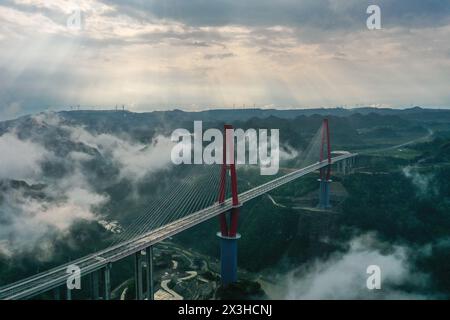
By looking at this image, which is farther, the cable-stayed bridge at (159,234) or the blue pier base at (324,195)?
the blue pier base at (324,195)

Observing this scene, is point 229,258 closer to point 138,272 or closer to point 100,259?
A: point 138,272

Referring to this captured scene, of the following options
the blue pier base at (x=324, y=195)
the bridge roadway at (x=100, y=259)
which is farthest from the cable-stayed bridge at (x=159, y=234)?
the blue pier base at (x=324, y=195)

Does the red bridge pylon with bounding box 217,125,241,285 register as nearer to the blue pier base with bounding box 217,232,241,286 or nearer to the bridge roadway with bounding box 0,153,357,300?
the blue pier base with bounding box 217,232,241,286

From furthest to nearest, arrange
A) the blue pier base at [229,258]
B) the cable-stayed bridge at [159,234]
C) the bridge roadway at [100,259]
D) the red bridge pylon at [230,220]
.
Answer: the blue pier base at [229,258]
the red bridge pylon at [230,220]
the cable-stayed bridge at [159,234]
the bridge roadway at [100,259]

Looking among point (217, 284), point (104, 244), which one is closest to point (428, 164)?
point (217, 284)

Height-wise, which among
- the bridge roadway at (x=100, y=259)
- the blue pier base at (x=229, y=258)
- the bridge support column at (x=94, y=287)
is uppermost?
the bridge roadway at (x=100, y=259)

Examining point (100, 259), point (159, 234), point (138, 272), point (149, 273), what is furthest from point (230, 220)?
point (100, 259)

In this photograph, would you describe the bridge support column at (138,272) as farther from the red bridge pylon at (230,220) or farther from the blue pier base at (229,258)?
the blue pier base at (229,258)

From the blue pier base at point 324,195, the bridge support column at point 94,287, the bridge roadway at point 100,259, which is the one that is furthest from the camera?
the blue pier base at point 324,195
